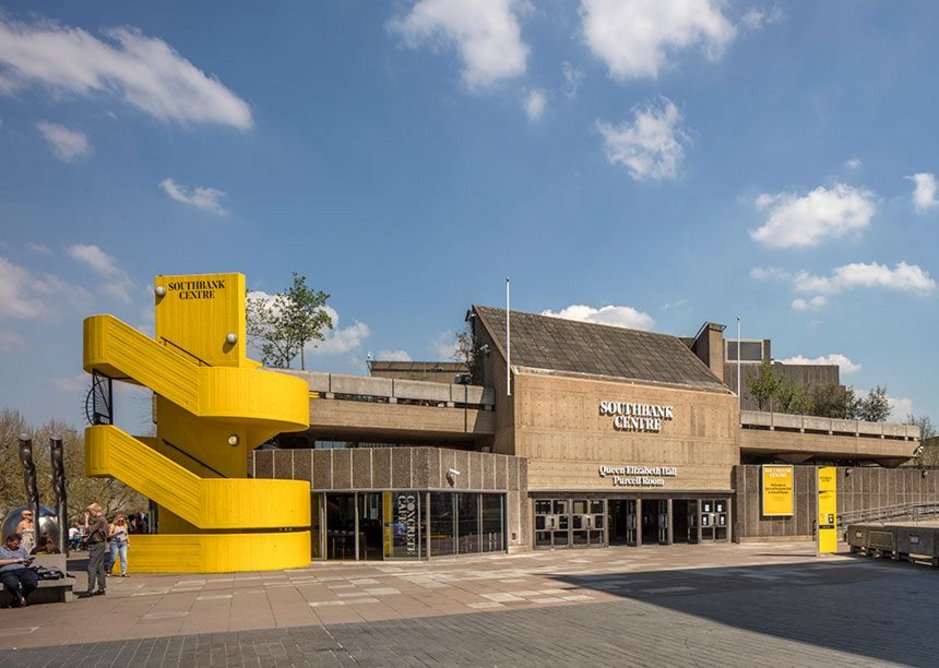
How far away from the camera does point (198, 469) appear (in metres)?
27.8

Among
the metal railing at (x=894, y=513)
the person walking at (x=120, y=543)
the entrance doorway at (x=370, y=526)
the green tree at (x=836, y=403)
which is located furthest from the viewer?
the green tree at (x=836, y=403)

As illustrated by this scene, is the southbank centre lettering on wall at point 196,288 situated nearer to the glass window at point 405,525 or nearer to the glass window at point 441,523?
the glass window at point 405,525

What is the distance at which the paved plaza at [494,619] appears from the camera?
1220 cm

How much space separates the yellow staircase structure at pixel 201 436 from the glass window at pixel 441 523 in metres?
4.29

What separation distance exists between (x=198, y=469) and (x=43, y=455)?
115ft

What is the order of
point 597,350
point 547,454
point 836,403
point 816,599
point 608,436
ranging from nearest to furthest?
point 816,599
point 547,454
point 608,436
point 597,350
point 836,403

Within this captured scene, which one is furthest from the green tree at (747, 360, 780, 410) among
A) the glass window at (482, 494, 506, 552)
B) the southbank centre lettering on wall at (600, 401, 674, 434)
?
the glass window at (482, 494, 506, 552)

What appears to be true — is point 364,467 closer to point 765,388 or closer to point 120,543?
point 120,543

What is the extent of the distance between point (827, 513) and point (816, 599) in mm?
14470

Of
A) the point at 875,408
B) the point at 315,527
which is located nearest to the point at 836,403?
the point at 875,408

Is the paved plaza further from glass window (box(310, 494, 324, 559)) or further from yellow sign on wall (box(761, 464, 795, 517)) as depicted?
yellow sign on wall (box(761, 464, 795, 517))

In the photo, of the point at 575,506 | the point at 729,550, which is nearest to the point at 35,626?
the point at 575,506

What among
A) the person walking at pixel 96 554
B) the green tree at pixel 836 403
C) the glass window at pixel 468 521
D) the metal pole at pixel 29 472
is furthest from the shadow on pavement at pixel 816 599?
the green tree at pixel 836 403

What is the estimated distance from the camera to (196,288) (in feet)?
92.4
